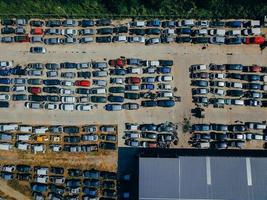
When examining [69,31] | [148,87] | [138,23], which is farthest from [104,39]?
[148,87]

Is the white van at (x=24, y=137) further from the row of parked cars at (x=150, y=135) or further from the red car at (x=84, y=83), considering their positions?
the row of parked cars at (x=150, y=135)

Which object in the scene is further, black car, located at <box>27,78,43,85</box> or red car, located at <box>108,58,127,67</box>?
black car, located at <box>27,78,43,85</box>

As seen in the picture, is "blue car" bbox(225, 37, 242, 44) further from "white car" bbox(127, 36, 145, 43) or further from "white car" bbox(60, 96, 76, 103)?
"white car" bbox(60, 96, 76, 103)

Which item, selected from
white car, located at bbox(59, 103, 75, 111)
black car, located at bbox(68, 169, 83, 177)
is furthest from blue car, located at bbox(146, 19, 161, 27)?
black car, located at bbox(68, 169, 83, 177)

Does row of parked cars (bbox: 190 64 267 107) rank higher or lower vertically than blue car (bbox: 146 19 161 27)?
lower

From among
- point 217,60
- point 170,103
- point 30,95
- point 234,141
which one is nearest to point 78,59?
point 30,95

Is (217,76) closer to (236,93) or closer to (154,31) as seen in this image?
(236,93)
